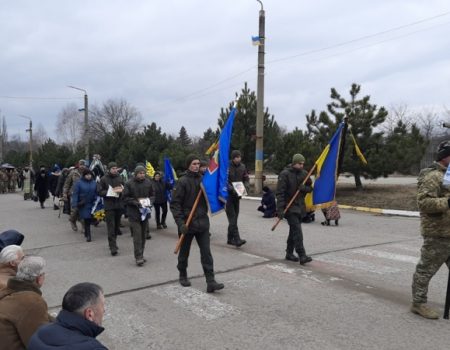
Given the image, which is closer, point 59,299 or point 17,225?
point 59,299

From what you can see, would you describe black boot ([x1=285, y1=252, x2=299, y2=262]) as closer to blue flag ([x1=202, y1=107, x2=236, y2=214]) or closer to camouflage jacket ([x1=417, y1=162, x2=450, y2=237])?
blue flag ([x1=202, y1=107, x2=236, y2=214])

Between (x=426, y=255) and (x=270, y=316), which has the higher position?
(x=426, y=255)

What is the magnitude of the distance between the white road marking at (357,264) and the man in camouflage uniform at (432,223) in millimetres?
2002

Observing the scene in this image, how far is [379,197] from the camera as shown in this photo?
1828 centimetres

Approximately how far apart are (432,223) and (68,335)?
13.1 feet

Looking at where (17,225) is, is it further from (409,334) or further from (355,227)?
(409,334)

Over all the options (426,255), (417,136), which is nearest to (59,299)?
(426,255)

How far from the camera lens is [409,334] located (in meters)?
4.57

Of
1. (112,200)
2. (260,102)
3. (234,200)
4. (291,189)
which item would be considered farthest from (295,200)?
(260,102)

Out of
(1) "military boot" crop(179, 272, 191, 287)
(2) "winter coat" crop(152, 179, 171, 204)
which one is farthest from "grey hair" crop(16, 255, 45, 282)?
(2) "winter coat" crop(152, 179, 171, 204)

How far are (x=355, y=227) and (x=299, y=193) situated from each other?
4.81 metres

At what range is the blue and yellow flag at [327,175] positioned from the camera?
8.63 metres

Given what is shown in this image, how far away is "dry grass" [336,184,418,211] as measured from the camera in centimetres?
1620

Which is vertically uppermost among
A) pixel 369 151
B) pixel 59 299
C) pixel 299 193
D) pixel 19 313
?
pixel 369 151
